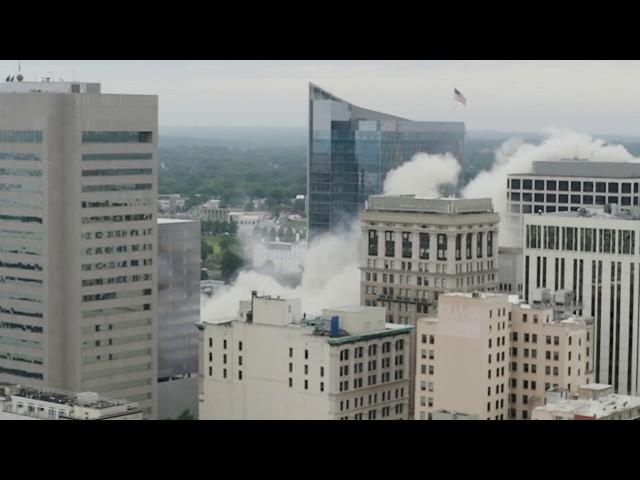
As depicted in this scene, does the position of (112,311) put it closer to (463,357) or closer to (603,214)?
(463,357)

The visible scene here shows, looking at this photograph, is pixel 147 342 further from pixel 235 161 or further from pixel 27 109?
pixel 235 161

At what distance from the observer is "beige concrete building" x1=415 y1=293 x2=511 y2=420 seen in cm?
1792

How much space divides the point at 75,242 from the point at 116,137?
1523mm

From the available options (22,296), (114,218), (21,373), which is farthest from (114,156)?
(21,373)

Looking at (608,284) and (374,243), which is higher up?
(374,243)

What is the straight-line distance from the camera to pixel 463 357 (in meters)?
18.0

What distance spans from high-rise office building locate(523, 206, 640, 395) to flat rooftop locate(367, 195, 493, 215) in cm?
146

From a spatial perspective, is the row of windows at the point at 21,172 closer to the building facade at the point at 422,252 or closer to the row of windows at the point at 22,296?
the row of windows at the point at 22,296

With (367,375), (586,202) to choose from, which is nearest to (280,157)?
(586,202)

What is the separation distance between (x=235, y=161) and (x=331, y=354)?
798 inches

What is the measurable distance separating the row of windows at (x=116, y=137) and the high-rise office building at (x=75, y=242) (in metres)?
0.01

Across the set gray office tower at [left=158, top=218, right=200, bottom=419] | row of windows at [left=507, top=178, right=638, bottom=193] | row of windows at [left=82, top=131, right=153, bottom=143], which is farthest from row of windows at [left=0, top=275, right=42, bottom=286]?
row of windows at [left=507, top=178, right=638, bottom=193]

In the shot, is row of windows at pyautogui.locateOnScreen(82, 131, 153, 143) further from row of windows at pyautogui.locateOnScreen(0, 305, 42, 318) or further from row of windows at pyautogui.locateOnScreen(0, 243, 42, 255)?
row of windows at pyautogui.locateOnScreen(0, 305, 42, 318)

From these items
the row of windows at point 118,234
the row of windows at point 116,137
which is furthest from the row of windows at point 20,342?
the row of windows at point 116,137
